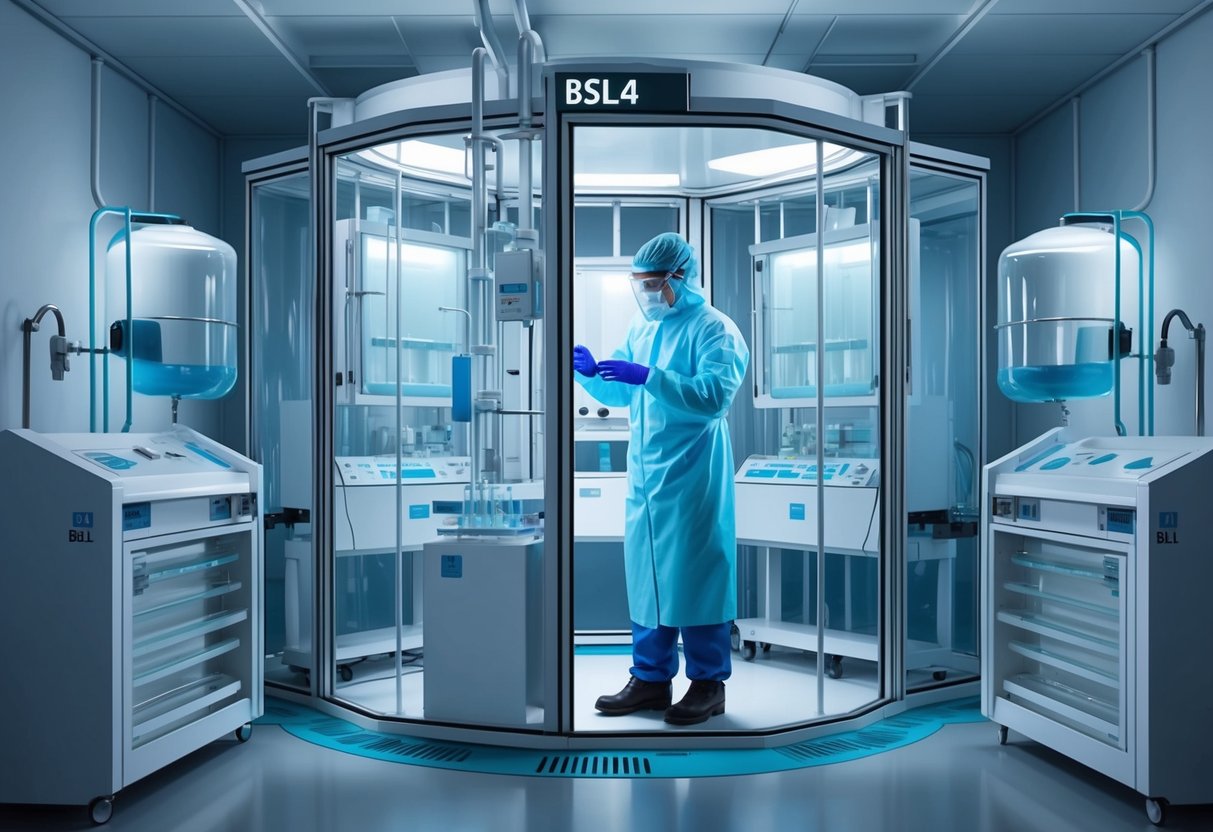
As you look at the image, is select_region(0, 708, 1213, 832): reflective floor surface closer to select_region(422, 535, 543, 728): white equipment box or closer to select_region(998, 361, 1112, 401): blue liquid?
select_region(422, 535, 543, 728): white equipment box

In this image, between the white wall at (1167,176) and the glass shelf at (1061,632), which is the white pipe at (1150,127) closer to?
the white wall at (1167,176)

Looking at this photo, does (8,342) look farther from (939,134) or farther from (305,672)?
(939,134)

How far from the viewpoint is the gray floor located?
8.95 feet

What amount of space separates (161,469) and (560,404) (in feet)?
4.26

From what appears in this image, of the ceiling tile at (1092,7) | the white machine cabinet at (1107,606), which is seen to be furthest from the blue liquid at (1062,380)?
the ceiling tile at (1092,7)

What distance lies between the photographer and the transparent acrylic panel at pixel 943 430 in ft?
13.6

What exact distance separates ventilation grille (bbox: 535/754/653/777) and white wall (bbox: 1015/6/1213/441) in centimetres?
270

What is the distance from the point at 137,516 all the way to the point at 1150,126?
4330 millimetres

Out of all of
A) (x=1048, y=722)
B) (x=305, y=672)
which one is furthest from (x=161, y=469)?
(x=1048, y=722)

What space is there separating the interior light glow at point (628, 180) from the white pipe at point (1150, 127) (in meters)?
2.10

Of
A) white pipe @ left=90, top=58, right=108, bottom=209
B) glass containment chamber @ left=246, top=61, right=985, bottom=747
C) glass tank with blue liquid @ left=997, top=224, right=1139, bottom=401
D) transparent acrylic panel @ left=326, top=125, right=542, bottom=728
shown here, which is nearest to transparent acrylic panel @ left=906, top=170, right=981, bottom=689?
glass containment chamber @ left=246, top=61, right=985, bottom=747

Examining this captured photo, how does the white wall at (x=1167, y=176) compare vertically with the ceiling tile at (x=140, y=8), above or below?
below

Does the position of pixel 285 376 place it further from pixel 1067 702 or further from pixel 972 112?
pixel 972 112

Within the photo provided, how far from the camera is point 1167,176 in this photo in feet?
13.8
